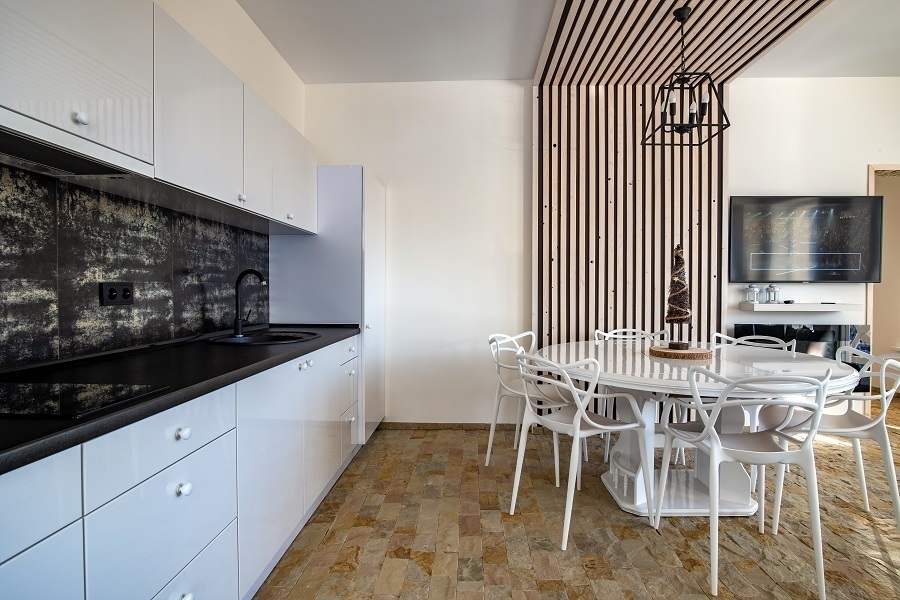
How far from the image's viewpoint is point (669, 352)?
2.60 metres

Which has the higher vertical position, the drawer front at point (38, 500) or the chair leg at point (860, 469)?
the drawer front at point (38, 500)

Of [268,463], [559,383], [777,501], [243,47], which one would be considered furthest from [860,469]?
[243,47]

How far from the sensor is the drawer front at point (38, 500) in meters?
0.77

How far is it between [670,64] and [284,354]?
11.0 feet

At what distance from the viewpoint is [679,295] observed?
8.48 feet

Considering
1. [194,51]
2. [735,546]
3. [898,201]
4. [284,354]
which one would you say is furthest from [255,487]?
[898,201]

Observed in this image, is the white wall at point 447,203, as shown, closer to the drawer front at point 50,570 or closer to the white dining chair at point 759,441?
the white dining chair at point 759,441

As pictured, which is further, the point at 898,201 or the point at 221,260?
the point at 898,201

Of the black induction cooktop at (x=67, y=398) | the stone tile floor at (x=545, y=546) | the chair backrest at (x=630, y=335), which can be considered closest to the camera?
the black induction cooktop at (x=67, y=398)

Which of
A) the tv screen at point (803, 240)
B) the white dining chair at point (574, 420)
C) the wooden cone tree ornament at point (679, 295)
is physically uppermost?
the tv screen at point (803, 240)

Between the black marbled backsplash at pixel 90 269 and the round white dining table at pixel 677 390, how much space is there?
1939 millimetres

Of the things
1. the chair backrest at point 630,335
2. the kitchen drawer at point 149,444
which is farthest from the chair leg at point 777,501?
the kitchen drawer at point 149,444

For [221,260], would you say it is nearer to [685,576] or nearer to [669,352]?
[669,352]

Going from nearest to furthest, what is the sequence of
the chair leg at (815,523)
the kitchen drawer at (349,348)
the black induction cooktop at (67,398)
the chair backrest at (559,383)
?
the black induction cooktop at (67,398), the chair leg at (815,523), the chair backrest at (559,383), the kitchen drawer at (349,348)
